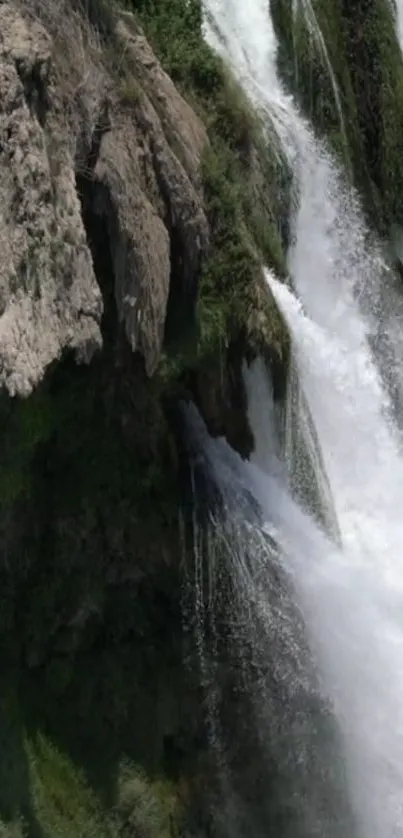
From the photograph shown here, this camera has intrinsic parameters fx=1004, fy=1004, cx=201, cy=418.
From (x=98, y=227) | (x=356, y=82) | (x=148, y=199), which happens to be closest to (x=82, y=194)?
(x=98, y=227)

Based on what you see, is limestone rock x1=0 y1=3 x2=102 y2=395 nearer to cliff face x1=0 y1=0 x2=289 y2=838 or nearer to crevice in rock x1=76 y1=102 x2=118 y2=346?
cliff face x1=0 y1=0 x2=289 y2=838

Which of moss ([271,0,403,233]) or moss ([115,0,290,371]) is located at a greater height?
moss ([271,0,403,233])

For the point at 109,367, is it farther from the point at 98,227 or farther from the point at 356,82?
the point at 356,82

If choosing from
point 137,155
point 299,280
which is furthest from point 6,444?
point 299,280

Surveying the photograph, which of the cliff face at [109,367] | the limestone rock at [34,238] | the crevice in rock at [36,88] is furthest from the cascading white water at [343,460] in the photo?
the crevice in rock at [36,88]

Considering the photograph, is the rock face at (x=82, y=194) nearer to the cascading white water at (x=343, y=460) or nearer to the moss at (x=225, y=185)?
the moss at (x=225, y=185)

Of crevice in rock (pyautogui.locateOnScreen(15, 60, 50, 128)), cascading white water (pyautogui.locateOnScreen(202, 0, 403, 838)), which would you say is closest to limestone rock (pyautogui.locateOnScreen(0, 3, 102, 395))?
crevice in rock (pyautogui.locateOnScreen(15, 60, 50, 128))
